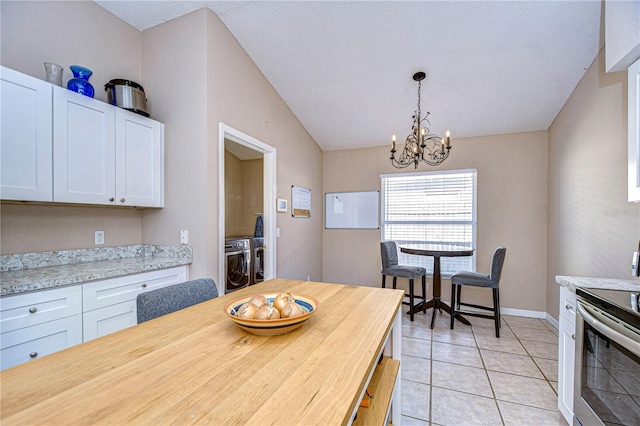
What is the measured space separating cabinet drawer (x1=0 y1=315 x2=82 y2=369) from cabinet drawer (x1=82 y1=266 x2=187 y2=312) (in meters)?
0.12

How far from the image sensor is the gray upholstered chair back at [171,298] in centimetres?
116

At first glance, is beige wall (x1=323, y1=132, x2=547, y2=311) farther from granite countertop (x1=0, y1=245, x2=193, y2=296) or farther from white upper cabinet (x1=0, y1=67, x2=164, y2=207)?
white upper cabinet (x1=0, y1=67, x2=164, y2=207)

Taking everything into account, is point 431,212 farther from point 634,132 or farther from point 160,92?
point 160,92

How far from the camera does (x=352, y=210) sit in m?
4.43

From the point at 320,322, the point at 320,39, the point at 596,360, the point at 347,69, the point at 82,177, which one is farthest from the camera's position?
the point at 347,69

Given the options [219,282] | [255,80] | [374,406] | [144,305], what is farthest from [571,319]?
[255,80]

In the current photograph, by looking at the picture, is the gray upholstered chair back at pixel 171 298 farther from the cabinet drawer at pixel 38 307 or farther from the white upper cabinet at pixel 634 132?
the white upper cabinet at pixel 634 132

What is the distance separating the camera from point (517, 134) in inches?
142

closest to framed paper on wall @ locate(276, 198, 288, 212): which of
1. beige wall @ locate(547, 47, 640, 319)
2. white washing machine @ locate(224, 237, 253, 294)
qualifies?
white washing machine @ locate(224, 237, 253, 294)

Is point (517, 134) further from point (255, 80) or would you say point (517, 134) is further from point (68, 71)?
point (68, 71)

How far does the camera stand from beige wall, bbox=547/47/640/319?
2018 millimetres

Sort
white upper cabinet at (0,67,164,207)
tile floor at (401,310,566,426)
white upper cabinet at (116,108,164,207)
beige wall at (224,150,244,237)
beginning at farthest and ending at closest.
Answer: beige wall at (224,150,244,237), white upper cabinet at (116,108,164,207), tile floor at (401,310,566,426), white upper cabinet at (0,67,164,207)

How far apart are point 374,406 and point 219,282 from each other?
172 cm

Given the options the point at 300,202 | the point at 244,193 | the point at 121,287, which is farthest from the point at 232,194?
the point at 121,287
